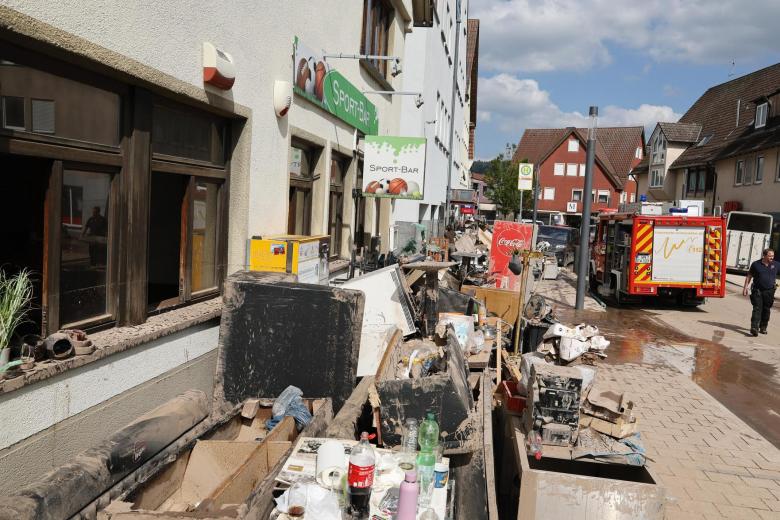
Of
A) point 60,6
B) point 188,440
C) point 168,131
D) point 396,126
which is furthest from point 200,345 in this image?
point 396,126

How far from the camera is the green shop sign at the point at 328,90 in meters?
7.61

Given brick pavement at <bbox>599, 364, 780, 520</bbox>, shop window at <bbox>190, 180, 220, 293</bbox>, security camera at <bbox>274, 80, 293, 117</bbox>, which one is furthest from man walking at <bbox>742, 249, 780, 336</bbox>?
shop window at <bbox>190, 180, 220, 293</bbox>

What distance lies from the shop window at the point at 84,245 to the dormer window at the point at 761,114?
117 ft

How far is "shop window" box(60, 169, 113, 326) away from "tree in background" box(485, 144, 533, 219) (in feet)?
184

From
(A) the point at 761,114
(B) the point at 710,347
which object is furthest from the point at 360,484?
(A) the point at 761,114

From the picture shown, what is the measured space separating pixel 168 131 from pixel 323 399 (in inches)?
102

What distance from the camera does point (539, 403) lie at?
15.7 ft

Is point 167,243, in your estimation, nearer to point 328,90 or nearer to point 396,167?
point 328,90

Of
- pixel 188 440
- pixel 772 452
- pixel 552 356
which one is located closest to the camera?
pixel 188 440

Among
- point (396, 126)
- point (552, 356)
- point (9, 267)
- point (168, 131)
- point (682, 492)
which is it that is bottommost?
point (682, 492)

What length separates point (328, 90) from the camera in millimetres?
8875

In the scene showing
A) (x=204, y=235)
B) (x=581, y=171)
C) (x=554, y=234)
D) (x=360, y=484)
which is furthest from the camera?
(x=581, y=171)

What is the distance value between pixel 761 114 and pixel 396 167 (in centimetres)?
3073

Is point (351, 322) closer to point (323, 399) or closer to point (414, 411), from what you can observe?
point (323, 399)
